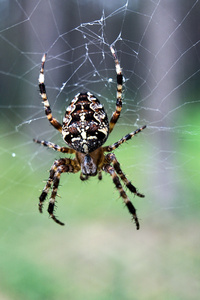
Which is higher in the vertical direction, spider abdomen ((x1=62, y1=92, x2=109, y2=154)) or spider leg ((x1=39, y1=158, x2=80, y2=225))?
spider abdomen ((x1=62, y1=92, x2=109, y2=154))

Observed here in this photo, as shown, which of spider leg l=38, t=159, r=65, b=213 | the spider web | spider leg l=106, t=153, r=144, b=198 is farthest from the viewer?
the spider web

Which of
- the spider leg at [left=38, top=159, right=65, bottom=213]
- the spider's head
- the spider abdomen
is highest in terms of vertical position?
the spider abdomen

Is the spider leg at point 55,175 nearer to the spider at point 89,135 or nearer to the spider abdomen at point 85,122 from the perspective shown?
the spider at point 89,135

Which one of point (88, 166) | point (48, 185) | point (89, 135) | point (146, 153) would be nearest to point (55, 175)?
point (48, 185)

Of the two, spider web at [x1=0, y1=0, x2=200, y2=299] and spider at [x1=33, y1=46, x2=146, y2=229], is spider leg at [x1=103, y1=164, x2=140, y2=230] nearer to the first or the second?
spider at [x1=33, y1=46, x2=146, y2=229]

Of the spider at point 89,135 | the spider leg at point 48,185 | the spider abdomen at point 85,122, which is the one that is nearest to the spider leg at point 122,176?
the spider at point 89,135

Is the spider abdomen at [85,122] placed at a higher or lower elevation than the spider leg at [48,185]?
higher

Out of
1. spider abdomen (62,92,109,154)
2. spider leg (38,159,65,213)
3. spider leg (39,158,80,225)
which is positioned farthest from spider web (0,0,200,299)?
spider abdomen (62,92,109,154)

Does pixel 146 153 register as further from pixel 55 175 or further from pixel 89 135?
pixel 89 135
